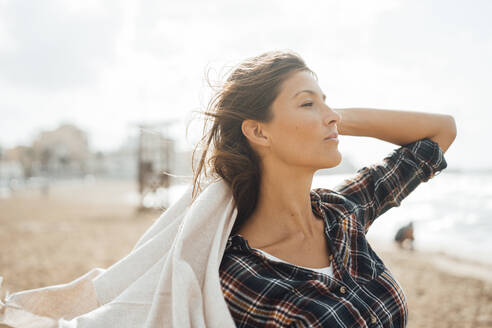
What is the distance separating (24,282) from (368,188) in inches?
190

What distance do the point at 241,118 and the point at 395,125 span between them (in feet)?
2.71

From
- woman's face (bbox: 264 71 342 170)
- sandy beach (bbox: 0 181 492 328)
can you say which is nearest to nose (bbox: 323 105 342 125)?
woman's face (bbox: 264 71 342 170)

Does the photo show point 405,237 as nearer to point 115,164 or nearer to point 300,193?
point 300,193

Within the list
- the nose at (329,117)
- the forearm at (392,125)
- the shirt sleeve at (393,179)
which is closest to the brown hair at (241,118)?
the nose at (329,117)

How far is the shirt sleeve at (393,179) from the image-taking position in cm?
180

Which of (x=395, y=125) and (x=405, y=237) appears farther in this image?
(x=405, y=237)

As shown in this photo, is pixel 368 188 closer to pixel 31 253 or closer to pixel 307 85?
pixel 307 85

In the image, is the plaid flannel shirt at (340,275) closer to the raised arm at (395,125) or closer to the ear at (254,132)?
the raised arm at (395,125)

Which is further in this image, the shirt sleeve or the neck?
the shirt sleeve

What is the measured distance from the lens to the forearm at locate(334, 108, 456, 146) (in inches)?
73.5

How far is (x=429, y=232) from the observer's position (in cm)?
1495

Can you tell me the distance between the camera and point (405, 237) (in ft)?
32.0

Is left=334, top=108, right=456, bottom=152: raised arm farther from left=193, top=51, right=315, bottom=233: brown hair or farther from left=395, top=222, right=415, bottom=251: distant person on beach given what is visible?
left=395, top=222, right=415, bottom=251: distant person on beach

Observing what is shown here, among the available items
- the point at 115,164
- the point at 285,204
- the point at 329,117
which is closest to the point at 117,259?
the point at 285,204
